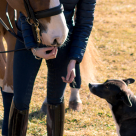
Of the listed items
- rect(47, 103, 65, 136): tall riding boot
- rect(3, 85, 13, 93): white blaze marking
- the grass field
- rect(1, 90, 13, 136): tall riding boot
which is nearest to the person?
rect(47, 103, 65, 136): tall riding boot

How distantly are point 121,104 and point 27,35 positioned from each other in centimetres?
152

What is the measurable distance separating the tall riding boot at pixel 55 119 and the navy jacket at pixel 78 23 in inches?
23.1

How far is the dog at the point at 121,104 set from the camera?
115 inches

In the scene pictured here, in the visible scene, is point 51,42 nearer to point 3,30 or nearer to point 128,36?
point 3,30

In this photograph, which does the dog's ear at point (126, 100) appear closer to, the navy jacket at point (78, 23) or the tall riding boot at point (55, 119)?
the tall riding boot at point (55, 119)

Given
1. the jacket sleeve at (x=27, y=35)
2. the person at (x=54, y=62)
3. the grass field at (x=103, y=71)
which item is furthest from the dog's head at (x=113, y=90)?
the jacket sleeve at (x=27, y=35)

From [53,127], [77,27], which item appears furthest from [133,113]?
[77,27]

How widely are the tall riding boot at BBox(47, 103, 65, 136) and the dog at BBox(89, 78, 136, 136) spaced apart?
729 millimetres

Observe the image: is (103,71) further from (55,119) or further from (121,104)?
(55,119)

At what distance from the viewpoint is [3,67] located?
3.35 meters

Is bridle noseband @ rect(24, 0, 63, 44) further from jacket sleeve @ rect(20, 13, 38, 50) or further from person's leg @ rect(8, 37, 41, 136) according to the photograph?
person's leg @ rect(8, 37, 41, 136)

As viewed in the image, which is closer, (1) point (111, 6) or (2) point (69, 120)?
(2) point (69, 120)

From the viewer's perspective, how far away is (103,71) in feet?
18.3

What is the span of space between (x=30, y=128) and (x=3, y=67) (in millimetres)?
912
